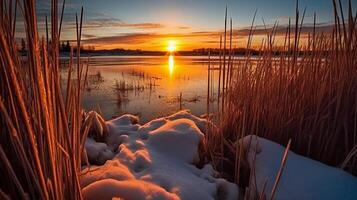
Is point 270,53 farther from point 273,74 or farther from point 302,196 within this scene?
point 302,196

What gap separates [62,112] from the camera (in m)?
0.78

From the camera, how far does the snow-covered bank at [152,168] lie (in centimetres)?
119

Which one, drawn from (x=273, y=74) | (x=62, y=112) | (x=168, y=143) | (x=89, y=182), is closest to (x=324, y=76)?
(x=273, y=74)

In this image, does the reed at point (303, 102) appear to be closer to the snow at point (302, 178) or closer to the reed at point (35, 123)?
the snow at point (302, 178)

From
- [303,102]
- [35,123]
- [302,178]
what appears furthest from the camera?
[303,102]

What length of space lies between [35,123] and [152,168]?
877 mm

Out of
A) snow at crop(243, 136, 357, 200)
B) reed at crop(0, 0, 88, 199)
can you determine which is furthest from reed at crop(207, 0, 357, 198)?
reed at crop(0, 0, 88, 199)

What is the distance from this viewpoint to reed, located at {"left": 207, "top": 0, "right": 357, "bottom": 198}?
5.53 feet

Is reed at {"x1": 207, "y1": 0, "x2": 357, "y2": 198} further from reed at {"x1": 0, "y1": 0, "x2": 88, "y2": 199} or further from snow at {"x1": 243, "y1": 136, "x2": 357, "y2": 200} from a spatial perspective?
reed at {"x1": 0, "y1": 0, "x2": 88, "y2": 199}

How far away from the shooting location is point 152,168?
1.53 meters

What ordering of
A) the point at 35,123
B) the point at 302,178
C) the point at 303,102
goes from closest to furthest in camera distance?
1. the point at 35,123
2. the point at 302,178
3. the point at 303,102

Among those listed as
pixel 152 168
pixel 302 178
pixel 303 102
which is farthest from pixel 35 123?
pixel 303 102

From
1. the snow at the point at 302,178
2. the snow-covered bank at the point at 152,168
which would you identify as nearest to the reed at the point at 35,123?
the snow-covered bank at the point at 152,168

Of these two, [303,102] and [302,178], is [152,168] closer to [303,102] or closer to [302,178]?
[302,178]
